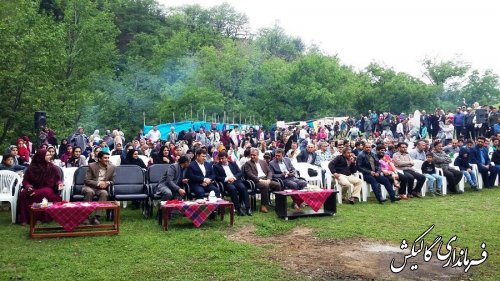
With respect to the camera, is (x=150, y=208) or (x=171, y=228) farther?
(x=150, y=208)

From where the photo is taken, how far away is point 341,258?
19.1 ft

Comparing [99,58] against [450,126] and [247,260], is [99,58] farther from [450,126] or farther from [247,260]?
[247,260]

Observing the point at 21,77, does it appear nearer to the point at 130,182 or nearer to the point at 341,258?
the point at 130,182

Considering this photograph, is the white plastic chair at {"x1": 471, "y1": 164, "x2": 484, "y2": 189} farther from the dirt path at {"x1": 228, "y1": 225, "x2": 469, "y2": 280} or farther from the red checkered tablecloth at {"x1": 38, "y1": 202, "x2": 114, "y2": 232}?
the red checkered tablecloth at {"x1": 38, "y1": 202, "x2": 114, "y2": 232}

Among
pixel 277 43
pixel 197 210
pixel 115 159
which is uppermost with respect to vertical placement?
pixel 277 43

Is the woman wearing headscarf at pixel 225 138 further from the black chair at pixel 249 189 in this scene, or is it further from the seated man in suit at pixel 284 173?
the black chair at pixel 249 189

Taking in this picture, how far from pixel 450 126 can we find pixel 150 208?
14089mm

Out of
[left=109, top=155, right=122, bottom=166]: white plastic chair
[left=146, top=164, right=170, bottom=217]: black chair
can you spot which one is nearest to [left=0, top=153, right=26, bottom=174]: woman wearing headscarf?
[left=146, top=164, right=170, bottom=217]: black chair

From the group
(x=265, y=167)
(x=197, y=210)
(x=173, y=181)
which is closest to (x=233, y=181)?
(x=265, y=167)

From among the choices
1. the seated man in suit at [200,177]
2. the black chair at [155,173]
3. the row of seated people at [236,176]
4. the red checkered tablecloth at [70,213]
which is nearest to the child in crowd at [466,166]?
the row of seated people at [236,176]

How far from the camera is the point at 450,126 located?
60.1 ft

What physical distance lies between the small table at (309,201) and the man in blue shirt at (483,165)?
5677mm

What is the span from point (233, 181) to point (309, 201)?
1.57m

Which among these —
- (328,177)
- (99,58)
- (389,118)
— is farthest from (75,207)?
(99,58)
